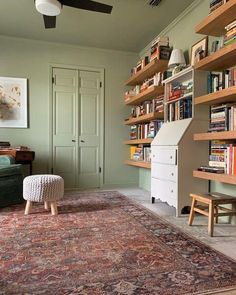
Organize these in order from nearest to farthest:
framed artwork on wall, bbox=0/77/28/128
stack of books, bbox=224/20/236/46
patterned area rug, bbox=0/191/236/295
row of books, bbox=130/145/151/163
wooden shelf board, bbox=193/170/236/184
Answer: patterned area rug, bbox=0/191/236/295, wooden shelf board, bbox=193/170/236/184, stack of books, bbox=224/20/236/46, row of books, bbox=130/145/151/163, framed artwork on wall, bbox=0/77/28/128

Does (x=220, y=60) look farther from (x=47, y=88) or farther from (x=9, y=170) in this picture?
(x=47, y=88)

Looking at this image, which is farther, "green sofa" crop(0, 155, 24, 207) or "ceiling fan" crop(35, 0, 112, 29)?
"green sofa" crop(0, 155, 24, 207)

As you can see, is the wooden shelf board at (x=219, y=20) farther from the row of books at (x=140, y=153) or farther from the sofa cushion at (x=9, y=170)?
the sofa cushion at (x=9, y=170)

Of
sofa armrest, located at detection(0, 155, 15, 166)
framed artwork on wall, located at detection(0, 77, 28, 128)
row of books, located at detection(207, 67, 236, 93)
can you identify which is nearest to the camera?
row of books, located at detection(207, 67, 236, 93)

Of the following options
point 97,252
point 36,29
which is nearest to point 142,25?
point 36,29

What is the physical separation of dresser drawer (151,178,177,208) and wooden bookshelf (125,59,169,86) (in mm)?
1630

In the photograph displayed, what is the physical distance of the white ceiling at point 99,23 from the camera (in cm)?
320

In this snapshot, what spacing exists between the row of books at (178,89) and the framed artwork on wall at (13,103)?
247 cm

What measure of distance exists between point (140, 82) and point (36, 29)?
191cm

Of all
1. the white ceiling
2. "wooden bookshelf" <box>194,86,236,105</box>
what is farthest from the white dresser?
the white ceiling

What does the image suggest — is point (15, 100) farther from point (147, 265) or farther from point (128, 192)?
point (147, 265)

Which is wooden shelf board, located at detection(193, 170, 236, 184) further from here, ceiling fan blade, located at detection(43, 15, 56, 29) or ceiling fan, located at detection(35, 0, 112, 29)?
ceiling fan blade, located at detection(43, 15, 56, 29)

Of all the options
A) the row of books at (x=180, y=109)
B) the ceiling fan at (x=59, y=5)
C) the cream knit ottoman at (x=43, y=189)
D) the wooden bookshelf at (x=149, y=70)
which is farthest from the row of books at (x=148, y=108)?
the cream knit ottoman at (x=43, y=189)

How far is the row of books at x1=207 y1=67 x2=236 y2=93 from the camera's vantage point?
2.29m
